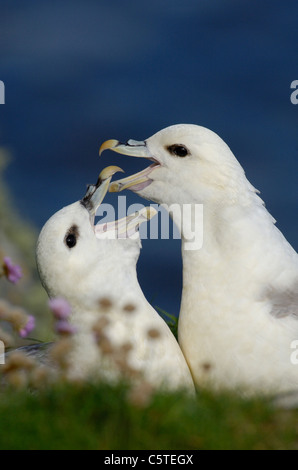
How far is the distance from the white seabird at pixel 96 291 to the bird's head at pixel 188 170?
0.38 m

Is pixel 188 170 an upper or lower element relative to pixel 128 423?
upper

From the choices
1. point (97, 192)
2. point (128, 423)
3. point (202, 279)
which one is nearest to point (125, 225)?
point (97, 192)

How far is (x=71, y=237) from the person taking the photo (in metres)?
4.66

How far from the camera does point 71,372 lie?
14.5 ft

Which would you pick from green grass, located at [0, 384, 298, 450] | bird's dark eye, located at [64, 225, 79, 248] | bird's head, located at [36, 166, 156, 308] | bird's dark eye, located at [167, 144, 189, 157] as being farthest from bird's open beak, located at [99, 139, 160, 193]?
green grass, located at [0, 384, 298, 450]

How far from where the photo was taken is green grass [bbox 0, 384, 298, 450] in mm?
3523

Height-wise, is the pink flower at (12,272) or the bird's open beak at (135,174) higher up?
the bird's open beak at (135,174)

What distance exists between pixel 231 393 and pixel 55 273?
42.7 inches

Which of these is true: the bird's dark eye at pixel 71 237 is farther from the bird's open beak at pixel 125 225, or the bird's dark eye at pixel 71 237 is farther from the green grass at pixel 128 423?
the green grass at pixel 128 423

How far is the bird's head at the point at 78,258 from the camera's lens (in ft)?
15.1

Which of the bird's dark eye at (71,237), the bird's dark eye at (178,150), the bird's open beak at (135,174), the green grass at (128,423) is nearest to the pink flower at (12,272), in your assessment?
the bird's dark eye at (71,237)

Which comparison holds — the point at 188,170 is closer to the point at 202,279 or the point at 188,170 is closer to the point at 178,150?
the point at 178,150

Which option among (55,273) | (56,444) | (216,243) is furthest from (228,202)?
(56,444)

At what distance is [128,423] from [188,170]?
1652 millimetres
